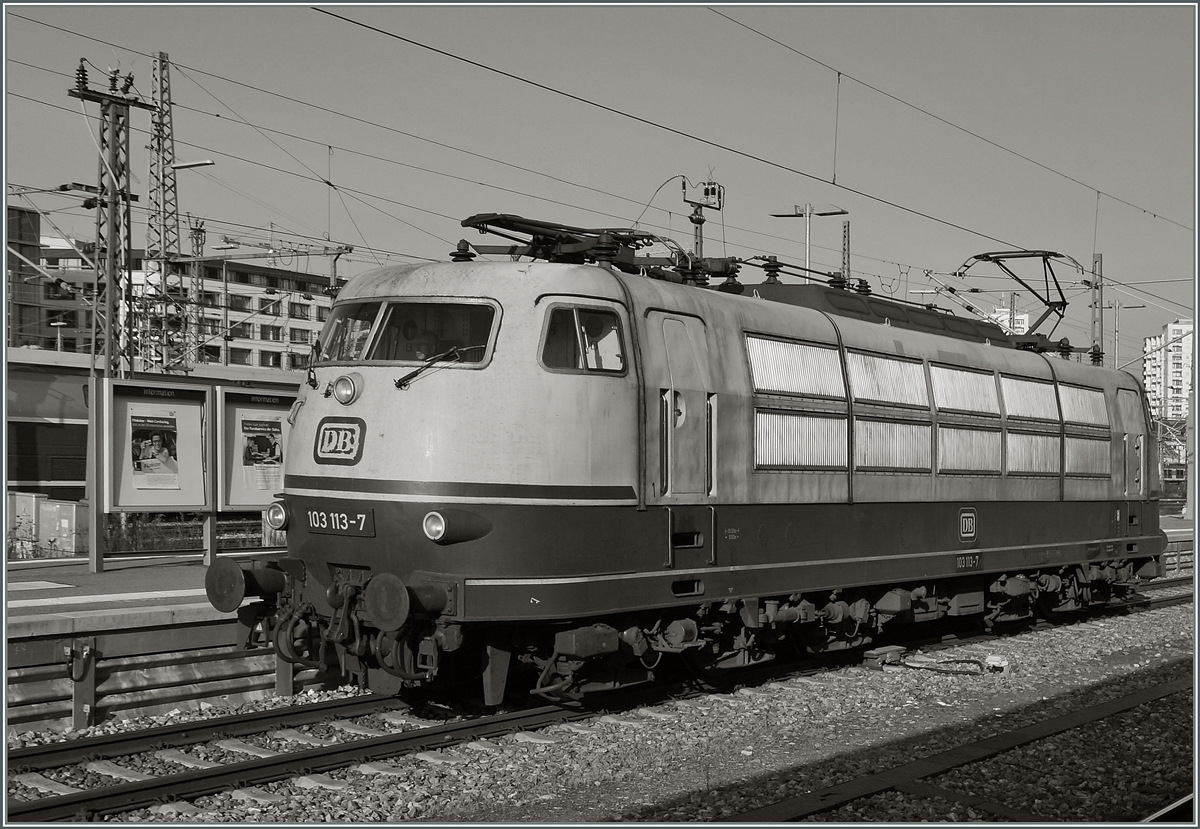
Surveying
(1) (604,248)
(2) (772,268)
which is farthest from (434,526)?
(2) (772,268)

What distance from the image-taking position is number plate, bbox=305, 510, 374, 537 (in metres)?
9.34

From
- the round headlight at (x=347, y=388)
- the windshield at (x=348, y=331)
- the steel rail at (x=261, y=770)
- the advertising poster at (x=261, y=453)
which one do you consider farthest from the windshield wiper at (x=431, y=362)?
the advertising poster at (x=261, y=453)

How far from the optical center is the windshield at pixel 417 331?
9.56 m

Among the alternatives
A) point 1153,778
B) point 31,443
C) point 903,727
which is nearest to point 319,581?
point 903,727

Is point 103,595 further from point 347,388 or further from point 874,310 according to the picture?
point 874,310

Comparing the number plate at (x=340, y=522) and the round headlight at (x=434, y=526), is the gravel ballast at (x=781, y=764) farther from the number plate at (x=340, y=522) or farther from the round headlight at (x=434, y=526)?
the number plate at (x=340, y=522)

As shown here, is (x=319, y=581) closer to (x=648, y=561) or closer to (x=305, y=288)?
(x=648, y=561)

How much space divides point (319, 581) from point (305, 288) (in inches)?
3818

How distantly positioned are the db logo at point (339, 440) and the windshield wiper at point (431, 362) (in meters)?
0.48

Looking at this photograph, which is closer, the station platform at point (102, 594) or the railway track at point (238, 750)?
the railway track at point (238, 750)

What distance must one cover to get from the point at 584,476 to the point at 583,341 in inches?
41.9

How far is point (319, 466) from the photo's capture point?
9.80 metres

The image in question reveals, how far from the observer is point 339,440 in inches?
380

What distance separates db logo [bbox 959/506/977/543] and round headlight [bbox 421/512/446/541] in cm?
716
